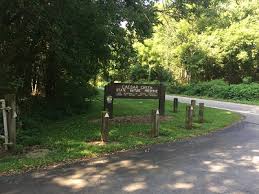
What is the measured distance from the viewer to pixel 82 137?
1015 cm

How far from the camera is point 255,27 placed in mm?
33812

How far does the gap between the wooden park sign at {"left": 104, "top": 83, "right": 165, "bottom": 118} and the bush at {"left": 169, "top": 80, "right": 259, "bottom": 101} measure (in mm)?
16271

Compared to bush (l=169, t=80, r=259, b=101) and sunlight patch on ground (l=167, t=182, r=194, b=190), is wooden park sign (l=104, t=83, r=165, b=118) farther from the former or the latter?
bush (l=169, t=80, r=259, b=101)

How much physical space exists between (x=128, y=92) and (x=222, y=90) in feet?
62.6

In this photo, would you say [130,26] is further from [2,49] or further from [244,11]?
[244,11]

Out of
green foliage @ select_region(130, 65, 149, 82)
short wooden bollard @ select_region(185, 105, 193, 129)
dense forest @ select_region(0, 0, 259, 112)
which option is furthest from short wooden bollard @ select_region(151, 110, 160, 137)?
green foliage @ select_region(130, 65, 149, 82)

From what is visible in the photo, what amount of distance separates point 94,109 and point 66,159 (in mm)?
8759

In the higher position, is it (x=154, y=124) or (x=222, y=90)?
(x=222, y=90)

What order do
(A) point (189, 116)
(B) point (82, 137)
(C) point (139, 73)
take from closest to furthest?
(B) point (82, 137)
(A) point (189, 116)
(C) point (139, 73)

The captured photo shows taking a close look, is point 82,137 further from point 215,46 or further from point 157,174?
point 215,46

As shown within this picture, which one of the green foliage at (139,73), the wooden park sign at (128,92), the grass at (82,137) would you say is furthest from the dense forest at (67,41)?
the green foliage at (139,73)

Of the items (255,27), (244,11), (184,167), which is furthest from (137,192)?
(244,11)

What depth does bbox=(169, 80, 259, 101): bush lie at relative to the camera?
2895cm

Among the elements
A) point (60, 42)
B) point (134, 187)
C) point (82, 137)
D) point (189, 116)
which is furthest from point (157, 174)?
point (60, 42)
